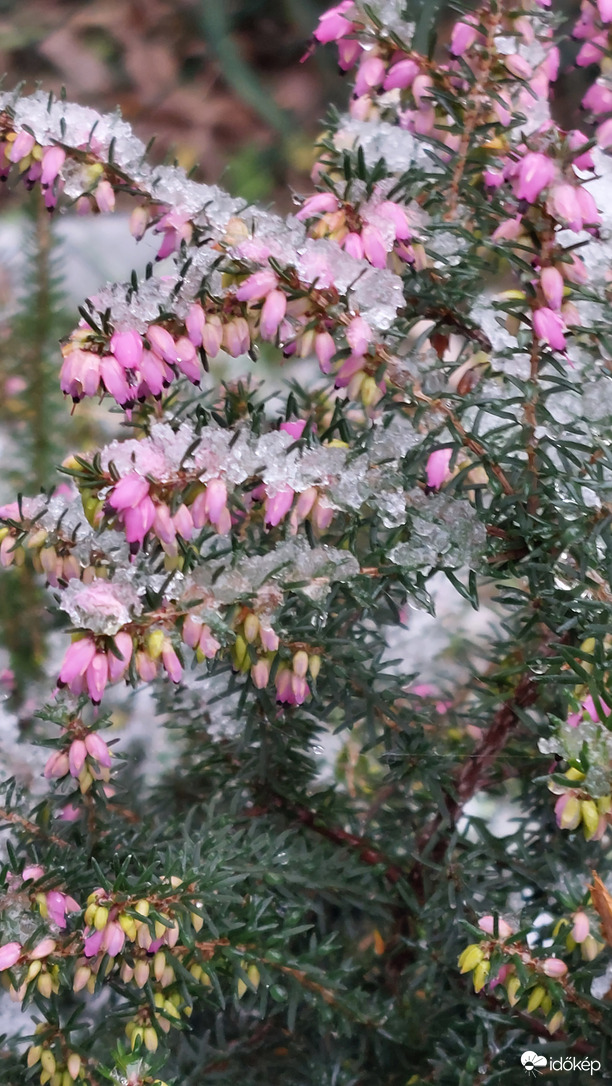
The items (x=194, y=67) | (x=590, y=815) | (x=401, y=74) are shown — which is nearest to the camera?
(x=590, y=815)

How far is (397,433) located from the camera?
493 mm

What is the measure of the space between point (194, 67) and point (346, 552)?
8.73ft

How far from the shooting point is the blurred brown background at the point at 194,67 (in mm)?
2451

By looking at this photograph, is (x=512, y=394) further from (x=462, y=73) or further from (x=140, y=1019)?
(x=140, y=1019)

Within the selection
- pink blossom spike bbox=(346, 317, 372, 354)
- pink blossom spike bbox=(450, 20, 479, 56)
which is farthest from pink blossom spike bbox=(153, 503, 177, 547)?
pink blossom spike bbox=(450, 20, 479, 56)

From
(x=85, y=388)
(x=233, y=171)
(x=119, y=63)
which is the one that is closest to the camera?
(x=85, y=388)

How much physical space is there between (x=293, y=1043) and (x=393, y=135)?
540 millimetres

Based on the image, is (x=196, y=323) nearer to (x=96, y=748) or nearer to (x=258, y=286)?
(x=258, y=286)

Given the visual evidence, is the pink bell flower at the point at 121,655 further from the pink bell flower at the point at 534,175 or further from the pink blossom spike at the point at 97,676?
the pink bell flower at the point at 534,175

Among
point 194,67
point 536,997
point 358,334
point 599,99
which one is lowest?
point 536,997

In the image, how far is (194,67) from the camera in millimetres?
2750

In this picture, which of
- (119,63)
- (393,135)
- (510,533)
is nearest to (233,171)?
(119,63)

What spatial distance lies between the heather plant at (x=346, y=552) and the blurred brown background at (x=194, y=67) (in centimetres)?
196

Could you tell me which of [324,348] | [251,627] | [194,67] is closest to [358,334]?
[324,348]
